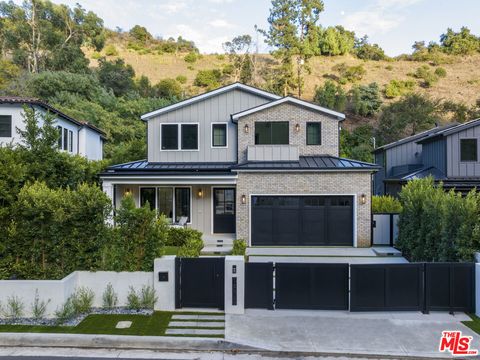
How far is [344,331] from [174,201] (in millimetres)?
12598

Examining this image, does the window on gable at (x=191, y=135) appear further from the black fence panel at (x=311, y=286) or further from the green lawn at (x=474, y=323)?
the green lawn at (x=474, y=323)

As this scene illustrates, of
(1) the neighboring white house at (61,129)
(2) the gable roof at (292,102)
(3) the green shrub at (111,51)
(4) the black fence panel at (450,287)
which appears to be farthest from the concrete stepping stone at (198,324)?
(3) the green shrub at (111,51)

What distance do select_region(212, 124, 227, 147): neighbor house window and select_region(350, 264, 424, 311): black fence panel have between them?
475 inches

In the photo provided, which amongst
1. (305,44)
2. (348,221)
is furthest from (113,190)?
(305,44)

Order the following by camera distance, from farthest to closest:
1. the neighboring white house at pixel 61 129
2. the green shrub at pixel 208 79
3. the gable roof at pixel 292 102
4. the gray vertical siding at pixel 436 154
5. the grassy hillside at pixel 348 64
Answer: the green shrub at pixel 208 79 → the grassy hillside at pixel 348 64 → the gray vertical siding at pixel 436 154 → the neighboring white house at pixel 61 129 → the gable roof at pixel 292 102

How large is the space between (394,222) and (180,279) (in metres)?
11.7

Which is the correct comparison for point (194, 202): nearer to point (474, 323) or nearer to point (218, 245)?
point (218, 245)

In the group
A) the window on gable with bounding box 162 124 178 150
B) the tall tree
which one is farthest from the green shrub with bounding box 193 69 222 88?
the window on gable with bounding box 162 124 178 150

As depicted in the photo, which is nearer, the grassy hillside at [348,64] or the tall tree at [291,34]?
the tall tree at [291,34]

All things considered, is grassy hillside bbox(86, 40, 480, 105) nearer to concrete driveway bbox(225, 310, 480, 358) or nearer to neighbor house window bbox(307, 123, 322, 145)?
neighbor house window bbox(307, 123, 322, 145)

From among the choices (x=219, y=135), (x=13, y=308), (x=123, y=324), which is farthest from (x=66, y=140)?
(x=123, y=324)

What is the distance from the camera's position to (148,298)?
30.5 ft

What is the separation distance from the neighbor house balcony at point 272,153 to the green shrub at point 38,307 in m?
11.6

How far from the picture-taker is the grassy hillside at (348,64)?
2239 inches
